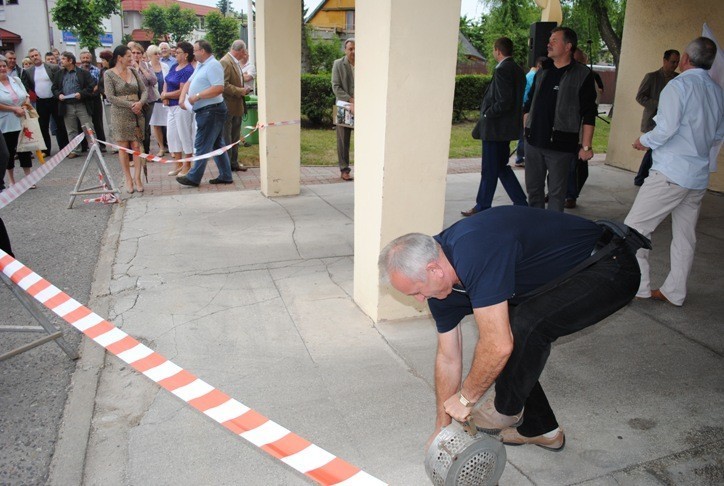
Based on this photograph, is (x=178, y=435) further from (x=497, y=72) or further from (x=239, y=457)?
(x=497, y=72)

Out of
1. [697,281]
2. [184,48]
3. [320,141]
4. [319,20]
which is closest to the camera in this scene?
[697,281]

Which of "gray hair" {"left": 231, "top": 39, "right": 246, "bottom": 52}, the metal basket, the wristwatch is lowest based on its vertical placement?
the metal basket

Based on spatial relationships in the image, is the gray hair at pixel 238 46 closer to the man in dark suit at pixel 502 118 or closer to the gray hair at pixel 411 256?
the man in dark suit at pixel 502 118

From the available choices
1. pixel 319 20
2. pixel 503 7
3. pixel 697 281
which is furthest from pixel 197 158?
pixel 319 20

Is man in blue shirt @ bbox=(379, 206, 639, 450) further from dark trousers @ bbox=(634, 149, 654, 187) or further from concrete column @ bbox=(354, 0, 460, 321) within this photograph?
dark trousers @ bbox=(634, 149, 654, 187)

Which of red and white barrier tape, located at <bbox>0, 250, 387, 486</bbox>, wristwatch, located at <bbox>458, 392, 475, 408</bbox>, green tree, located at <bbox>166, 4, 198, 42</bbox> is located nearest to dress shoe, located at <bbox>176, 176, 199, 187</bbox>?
red and white barrier tape, located at <bbox>0, 250, 387, 486</bbox>

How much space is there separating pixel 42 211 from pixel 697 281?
7.49m

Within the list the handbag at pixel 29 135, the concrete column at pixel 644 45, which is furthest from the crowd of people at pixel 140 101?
the concrete column at pixel 644 45

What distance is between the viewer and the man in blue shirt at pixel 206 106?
8.01 metres

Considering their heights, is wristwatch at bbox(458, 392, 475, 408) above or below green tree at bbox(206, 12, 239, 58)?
below

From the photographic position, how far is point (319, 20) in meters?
66.1

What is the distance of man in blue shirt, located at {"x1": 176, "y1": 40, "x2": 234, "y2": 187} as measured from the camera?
8.01 m

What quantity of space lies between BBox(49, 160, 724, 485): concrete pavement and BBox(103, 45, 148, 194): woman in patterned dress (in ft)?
7.66

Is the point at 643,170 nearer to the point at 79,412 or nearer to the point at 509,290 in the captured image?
the point at 509,290
